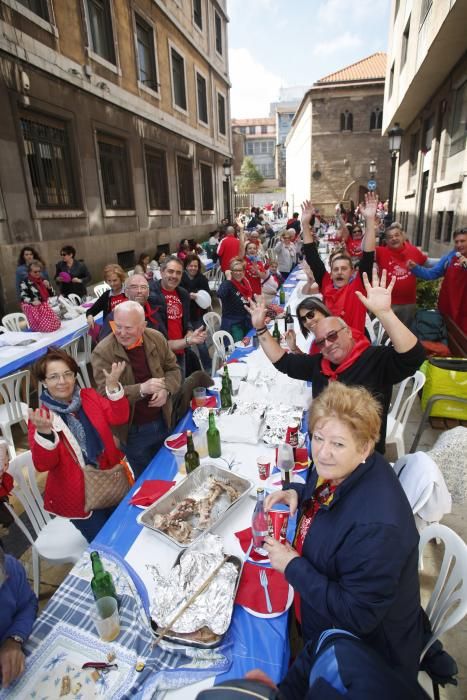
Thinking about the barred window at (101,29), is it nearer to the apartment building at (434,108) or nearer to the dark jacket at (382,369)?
the apartment building at (434,108)

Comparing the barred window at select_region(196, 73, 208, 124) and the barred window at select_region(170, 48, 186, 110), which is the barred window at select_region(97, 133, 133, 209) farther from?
the barred window at select_region(196, 73, 208, 124)

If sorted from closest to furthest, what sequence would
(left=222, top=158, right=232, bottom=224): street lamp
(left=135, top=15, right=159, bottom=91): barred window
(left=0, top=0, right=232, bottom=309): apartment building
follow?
(left=0, top=0, right=232, bottom=309): apartment building
(left=135, top=15, right=159, bottom=91): barred window
(left=222, top=158, right=232, bottom=224): street lamp

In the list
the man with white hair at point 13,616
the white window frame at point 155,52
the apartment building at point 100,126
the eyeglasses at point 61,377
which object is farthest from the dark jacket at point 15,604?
the white window frame at point 155,52

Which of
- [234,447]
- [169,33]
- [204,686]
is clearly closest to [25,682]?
[204,686]

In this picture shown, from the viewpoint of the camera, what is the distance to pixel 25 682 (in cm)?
134

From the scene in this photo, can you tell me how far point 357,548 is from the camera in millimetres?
1322

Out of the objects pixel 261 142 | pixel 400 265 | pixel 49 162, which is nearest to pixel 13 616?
pixel 400 265

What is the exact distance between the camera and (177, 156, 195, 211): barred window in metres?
15.8

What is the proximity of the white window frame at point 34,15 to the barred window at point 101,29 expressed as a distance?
1.72m

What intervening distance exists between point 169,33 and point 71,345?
14142 mm

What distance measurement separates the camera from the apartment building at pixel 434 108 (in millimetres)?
7938

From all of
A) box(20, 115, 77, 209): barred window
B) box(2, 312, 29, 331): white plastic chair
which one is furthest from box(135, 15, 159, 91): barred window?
box(2, 312, 29, 331): white plastic chair

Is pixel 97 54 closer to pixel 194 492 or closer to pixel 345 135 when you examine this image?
pixel 194 492

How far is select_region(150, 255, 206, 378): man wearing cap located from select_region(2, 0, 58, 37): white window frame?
22.2ft
